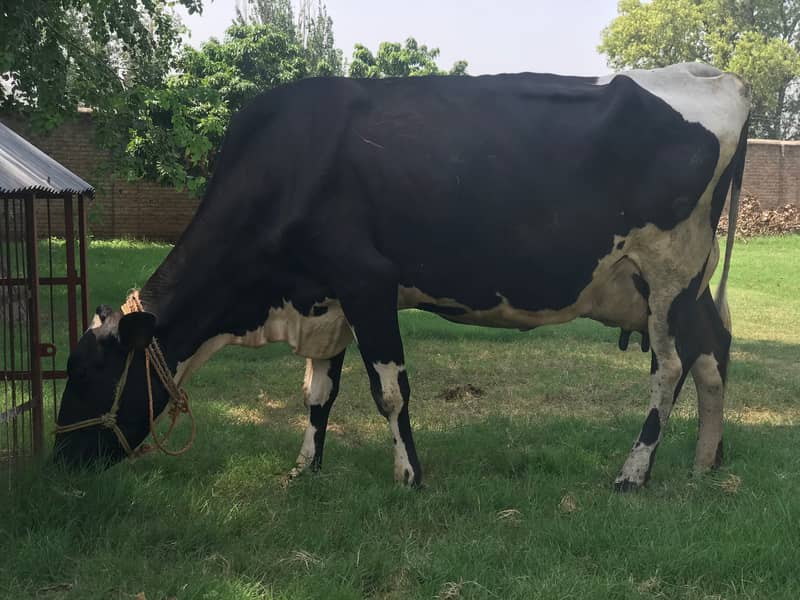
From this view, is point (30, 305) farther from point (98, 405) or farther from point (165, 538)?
point (165, 538)

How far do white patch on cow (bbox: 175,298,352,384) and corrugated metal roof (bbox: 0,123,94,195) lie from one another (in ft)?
4.03

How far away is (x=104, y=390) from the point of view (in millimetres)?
4172

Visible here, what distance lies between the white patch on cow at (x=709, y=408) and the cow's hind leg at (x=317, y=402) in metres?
2.23

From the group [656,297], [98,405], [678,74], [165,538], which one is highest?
[678,74]

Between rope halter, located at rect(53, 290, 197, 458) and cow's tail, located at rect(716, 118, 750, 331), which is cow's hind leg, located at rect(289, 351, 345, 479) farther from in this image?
cow's tail, located at rect(716, 118, 750, 331)

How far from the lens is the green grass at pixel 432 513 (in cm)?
324

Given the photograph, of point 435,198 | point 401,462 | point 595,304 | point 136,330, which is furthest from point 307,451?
point 595,304

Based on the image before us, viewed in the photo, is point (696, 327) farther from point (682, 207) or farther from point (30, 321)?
point (30, 321)

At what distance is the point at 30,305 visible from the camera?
4.52 meters

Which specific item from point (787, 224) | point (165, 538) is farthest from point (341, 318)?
point (787, 224)

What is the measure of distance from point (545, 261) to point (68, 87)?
19.5 ft

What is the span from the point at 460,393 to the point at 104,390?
3.44 metres

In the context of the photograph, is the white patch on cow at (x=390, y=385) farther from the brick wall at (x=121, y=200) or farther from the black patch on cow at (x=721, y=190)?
the brick wall at (x=121, y=200)

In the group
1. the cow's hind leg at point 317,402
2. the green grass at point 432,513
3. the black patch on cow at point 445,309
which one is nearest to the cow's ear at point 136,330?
the green grass at point 432,513
